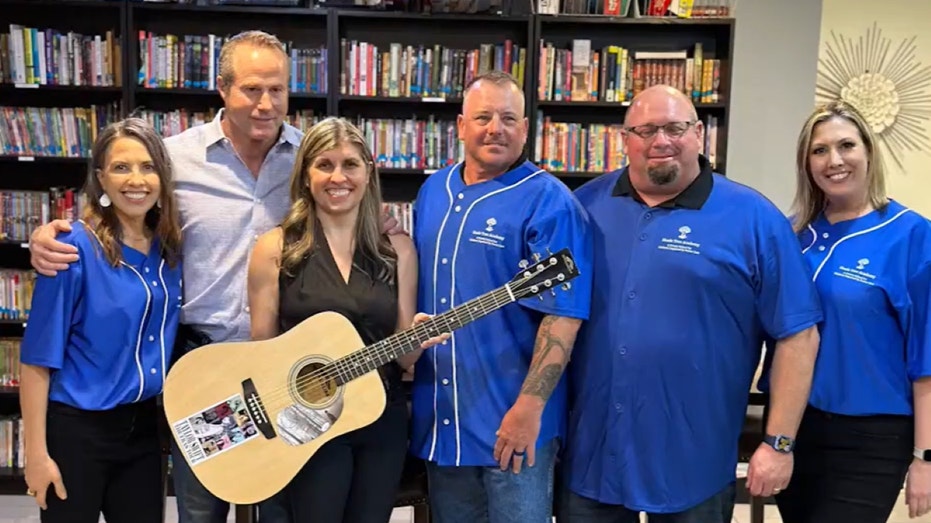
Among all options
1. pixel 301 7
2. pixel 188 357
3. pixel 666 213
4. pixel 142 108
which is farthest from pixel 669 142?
pixel 142 108

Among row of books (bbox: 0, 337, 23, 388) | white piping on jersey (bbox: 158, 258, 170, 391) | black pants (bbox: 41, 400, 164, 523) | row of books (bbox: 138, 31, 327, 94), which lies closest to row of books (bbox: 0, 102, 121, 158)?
row of books (bbox: 138, 31, 327, 94)

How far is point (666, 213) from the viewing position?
6.31 ft

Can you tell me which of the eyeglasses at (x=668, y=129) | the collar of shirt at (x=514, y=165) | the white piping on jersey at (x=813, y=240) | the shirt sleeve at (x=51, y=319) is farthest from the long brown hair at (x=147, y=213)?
the white piping on jersey at (x=813, y=240)

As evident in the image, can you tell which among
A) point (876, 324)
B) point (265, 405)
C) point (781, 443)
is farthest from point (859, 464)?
point (265, 405)

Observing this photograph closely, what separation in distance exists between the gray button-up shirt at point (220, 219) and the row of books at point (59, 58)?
2.23 meters

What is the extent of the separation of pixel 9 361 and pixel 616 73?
3503 millimetres

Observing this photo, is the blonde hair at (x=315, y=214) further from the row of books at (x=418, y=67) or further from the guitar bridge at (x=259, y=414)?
the row of books at (x=418, y=67)

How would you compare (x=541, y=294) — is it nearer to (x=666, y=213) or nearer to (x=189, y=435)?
(x=666, y=213)

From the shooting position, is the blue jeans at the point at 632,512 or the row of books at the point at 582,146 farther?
the row of books at the point at 582,146

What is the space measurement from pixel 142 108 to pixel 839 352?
361 centimetres

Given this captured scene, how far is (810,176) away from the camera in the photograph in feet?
6.77

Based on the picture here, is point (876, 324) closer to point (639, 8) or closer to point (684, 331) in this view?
point (684, 331)

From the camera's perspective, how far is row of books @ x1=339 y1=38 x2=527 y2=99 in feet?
13.7

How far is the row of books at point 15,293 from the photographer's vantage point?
13.6 ft
